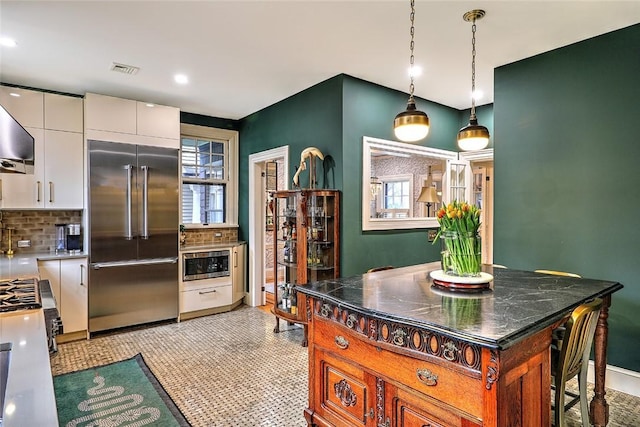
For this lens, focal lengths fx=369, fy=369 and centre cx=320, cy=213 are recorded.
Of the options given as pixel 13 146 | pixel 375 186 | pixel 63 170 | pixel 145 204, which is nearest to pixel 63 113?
pixel 63 170

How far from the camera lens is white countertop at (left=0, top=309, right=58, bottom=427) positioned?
854 millimetres

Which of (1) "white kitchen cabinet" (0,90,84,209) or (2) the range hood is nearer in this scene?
(2) the range hood

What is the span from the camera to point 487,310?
1670 mm

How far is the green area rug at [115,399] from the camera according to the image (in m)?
2.42

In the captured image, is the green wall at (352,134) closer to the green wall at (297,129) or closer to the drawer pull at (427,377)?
the green wall at (297,129)

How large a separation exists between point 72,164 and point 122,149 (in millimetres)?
574

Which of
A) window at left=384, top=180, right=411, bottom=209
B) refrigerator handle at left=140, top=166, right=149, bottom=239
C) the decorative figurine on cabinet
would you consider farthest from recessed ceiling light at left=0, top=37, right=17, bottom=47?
window at left=384, top=180, right=411, bottom=209

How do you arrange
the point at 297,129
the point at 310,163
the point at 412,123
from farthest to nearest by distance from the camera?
the point at 297,129, the point at 310,163, the point at 412,123

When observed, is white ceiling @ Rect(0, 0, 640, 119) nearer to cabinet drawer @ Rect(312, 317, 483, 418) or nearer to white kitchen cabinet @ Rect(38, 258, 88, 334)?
white kitchen cabinet @ Rect(38, 258, 88, 334)

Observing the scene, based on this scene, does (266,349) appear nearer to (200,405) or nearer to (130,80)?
(200,405)

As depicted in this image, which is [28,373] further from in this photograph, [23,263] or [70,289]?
[70,289]

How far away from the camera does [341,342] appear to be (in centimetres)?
197

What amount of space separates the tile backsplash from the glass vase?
4.35 metres

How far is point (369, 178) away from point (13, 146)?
118 inches
